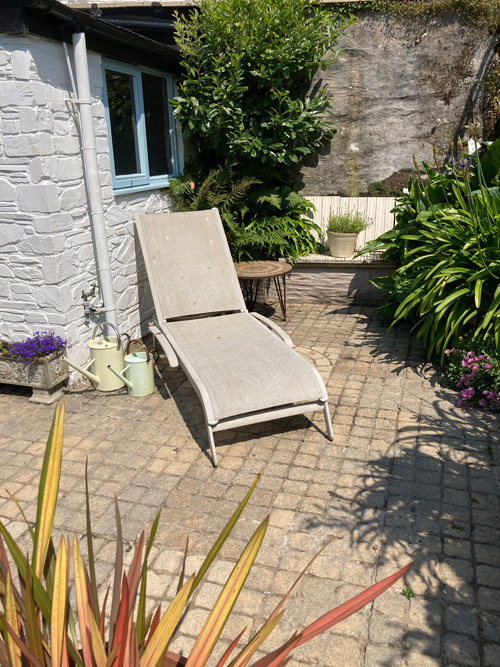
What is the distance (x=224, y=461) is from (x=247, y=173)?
4107 mm

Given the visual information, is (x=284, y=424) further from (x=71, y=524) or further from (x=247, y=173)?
(x=247, y=173)

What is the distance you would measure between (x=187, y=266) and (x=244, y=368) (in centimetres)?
171

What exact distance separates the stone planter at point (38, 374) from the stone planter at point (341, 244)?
→ 359 cm

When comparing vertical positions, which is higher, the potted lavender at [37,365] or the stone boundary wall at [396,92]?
the stone boundary wall at [396,92]

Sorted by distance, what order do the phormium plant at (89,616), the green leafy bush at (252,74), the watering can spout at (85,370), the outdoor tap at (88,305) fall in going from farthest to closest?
the green leafy bush at (252,74)
the outdoor tap at (88,305)
the watering can spout at (85,370)
the phormium plant at (89,616)

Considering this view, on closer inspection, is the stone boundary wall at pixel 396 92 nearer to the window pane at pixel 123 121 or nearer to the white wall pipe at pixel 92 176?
the window pane at pixel 123 121

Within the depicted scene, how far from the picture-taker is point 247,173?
21.8ft

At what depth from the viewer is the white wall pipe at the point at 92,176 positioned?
4.27 m

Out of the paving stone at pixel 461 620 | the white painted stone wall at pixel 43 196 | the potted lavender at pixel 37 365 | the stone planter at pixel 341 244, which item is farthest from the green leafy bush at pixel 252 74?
the paving stone at pixel 461 620

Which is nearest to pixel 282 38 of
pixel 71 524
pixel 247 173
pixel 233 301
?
pixel 247 173

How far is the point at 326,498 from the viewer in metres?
3.19

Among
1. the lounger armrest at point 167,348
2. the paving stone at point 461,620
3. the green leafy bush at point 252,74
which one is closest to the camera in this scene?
the paving stone at point 461,620

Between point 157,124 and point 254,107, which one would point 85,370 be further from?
point 254,107

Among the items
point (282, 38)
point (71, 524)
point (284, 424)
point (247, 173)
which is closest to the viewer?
point (71, 524)
